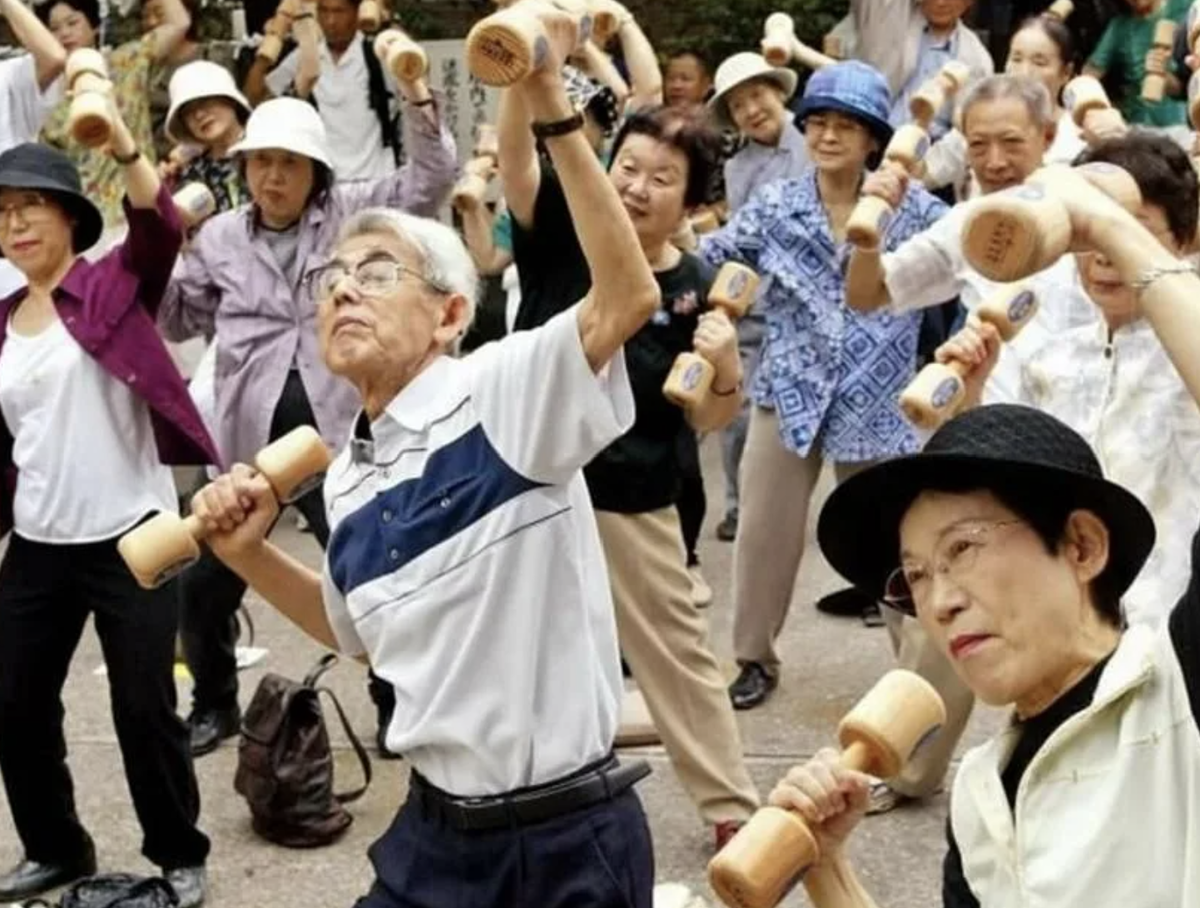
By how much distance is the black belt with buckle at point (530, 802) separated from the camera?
3047mm

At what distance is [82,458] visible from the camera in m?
4.64

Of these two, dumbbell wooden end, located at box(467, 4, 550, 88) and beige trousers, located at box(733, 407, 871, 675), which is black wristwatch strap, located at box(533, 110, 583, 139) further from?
beige trousers, located at box(733, 407, 871, 675)

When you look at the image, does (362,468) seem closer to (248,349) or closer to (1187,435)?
(1187,435)

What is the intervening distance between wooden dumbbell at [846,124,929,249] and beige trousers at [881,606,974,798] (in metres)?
1.02

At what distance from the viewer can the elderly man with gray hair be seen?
168 inches

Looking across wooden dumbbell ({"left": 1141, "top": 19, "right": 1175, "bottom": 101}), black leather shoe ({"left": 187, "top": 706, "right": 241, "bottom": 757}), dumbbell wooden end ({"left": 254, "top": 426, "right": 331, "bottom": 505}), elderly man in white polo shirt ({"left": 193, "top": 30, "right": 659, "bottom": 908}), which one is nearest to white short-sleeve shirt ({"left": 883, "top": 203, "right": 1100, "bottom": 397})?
elderly man in white polo shirt ({"left": 193, "top": 30, "right": 659, "bottom": 908})

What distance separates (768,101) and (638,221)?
2728mm

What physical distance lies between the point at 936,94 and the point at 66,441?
283 cm

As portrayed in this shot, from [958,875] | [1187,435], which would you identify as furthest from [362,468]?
[1187,435]

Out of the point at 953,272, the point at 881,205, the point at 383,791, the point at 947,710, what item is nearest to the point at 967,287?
the point at 953,272

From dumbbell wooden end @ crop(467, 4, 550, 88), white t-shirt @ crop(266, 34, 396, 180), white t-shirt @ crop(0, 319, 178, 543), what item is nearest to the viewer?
dumbbell wooden end @ crop(467, 4, 550, 88)

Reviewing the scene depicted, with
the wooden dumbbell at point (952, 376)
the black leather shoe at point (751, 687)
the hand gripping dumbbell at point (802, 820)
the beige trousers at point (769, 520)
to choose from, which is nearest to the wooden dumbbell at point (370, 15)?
the beige trousers at point (769, 520)

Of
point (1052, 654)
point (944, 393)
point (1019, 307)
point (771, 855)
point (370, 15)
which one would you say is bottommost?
point (370, 15)

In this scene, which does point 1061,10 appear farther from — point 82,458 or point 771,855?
point 771,855
